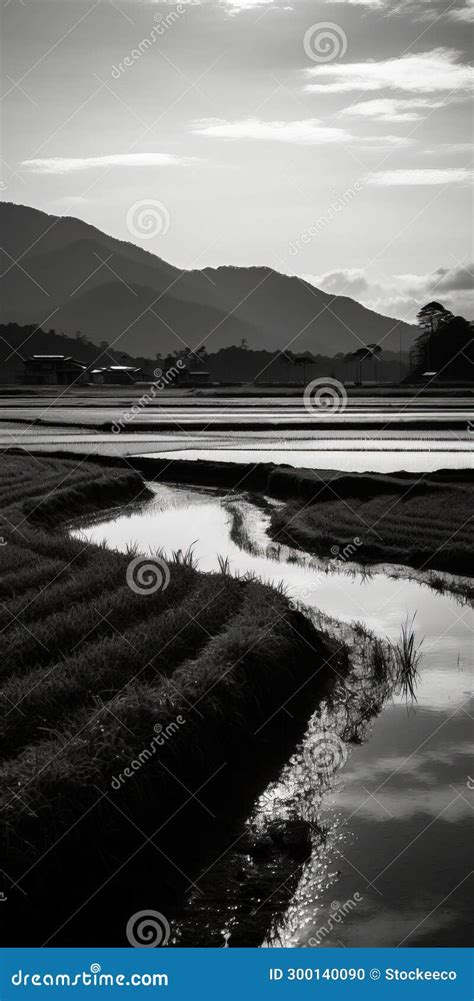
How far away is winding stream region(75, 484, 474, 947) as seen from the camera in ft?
13.0

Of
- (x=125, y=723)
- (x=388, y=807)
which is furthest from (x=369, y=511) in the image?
(x=388, y=807)

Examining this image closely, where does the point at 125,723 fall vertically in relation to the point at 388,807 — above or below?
below

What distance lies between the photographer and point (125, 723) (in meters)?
5.30

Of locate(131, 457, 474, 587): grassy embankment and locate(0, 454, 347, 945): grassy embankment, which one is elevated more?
locate(131, 457, 474, 587): grassy embankment

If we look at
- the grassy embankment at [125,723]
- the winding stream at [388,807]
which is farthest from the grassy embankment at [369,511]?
the grassy embankment at [125,723]

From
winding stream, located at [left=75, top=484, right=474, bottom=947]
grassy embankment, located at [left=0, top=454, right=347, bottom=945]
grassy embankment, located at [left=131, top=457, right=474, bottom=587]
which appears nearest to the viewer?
winding stream, located at [left=75, top=484, right=474, bottom=947]

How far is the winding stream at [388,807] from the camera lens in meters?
3.96

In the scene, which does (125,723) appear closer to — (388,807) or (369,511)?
(388,807)

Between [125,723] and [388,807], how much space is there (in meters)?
1.56

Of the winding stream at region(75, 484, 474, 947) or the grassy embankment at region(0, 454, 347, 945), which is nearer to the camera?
the winding stream at region(75, 484, 474, 947)

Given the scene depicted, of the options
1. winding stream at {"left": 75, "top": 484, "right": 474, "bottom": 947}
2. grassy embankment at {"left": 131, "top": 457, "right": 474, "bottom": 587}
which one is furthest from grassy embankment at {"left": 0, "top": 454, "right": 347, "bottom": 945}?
grassy embankment at {"left": 131, "top": 457, "right": 474, "bottom": 587}

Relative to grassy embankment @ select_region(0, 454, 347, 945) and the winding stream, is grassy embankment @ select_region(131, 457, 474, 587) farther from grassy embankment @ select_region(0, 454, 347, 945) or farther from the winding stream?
grassy embankment @ select_region(0, 454, 347, 945)

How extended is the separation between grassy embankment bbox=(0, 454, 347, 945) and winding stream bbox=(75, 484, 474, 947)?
14.4 inches
